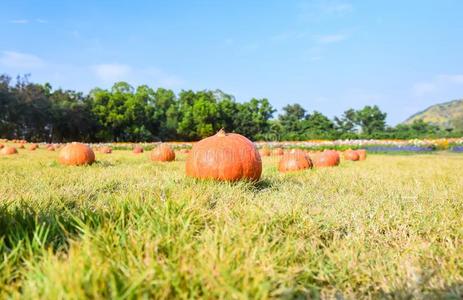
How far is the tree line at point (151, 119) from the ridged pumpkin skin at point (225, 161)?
107 ft

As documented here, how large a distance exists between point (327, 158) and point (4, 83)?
1399 inches

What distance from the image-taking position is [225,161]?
487cm

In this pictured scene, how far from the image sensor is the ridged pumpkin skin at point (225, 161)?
4867 millimetres

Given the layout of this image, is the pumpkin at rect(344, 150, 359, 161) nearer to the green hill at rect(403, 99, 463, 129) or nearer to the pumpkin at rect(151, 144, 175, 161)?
the pumpkin at rect(151, 144, 175, 161)

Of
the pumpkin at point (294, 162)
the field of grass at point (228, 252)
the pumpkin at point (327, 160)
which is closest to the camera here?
the field of grass at point (228, 252)

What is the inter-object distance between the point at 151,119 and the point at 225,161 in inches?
1718

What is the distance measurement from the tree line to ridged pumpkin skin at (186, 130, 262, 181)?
32568 mm

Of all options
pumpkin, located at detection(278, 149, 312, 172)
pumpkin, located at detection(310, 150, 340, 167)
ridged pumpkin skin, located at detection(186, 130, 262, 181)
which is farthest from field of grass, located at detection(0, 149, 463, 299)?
pumpkin, located at detection(310, 150, 340, 167)

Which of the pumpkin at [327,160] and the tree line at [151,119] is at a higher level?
the tree line at [151,119]

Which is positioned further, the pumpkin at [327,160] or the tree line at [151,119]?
the tree line at [151,119]

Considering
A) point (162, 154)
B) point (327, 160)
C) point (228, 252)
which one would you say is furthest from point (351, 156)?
point (228, 252)

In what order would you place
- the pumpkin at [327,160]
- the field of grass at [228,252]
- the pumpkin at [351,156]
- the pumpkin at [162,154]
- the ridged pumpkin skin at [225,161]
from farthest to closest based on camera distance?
1. the pumpkin at [351,156]
2. the pumpkin at [162,154]
3. the pumpkin at [327,160]
4. the ridged pumpkin skin at [225,161]
5. the field of grass at [228,252]

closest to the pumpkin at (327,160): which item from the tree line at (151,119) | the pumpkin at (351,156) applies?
the pumpkin at (351,156)

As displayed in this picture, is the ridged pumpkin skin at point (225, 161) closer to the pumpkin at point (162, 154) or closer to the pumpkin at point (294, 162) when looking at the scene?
the pumpkin at point (294, 162)
